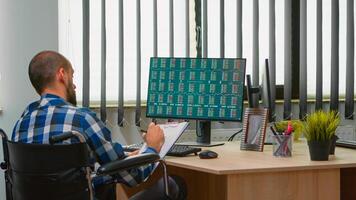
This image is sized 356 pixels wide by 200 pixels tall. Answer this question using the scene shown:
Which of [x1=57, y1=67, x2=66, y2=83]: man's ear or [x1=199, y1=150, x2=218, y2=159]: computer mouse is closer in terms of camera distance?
[x1=57, y1=67, x2=66, y2=83]: man's ear

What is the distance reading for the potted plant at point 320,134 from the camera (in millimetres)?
2053

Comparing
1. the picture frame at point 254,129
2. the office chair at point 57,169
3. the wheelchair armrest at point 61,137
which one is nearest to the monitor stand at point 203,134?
the picture frame at point 254,129

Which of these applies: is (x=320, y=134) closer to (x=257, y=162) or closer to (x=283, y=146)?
(x=283, y=146)

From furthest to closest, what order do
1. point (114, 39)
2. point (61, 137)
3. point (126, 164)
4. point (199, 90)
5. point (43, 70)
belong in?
point (114, 39)
point (199, 90)
point (43, 70)
point (126, 164)
point (61, 137)

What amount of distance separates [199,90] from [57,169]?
1128 mm

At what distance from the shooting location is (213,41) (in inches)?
130

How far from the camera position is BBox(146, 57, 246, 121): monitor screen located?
259 cm

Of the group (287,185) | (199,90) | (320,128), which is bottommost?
(287,185)

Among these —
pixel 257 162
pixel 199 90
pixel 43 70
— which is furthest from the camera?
pixel 199 90

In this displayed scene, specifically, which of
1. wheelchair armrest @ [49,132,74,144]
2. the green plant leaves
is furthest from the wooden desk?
wheelchair armrest @ [49,132,74,144]

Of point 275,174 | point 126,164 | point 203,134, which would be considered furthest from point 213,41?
point 126,164

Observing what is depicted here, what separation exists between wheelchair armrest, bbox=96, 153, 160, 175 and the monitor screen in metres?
0.82

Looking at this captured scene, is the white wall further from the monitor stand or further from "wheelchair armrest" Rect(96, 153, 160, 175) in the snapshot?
"wheelchair armrest" Rect(96, 153, 160, 175)

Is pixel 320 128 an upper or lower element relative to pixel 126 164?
upper
